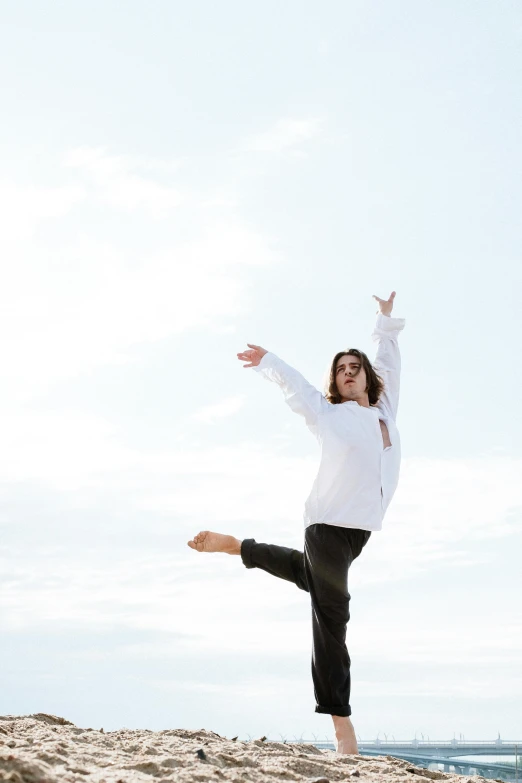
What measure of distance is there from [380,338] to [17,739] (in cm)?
400

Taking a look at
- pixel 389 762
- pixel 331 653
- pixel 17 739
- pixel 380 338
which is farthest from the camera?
pixel 380 338

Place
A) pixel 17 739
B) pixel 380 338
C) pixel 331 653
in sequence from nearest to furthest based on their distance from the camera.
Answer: pixel 17 739
pixel 331 653
pixel 380 338

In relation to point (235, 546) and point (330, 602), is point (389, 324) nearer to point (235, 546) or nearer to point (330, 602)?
point (235, 546)

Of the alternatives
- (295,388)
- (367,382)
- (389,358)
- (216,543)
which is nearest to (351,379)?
(367,382)

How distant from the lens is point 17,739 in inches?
162

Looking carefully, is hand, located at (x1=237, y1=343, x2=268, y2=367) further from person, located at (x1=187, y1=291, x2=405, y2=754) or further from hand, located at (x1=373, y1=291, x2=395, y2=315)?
hand, located at (x1=373, y1=291, x2=395, y2=315)

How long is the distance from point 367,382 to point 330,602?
5.47ft

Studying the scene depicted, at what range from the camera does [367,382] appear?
622 centimetres

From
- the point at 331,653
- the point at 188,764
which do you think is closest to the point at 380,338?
the point at 331,653

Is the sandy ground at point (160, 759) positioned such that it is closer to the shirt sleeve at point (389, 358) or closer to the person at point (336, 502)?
the person at point (336, 502)

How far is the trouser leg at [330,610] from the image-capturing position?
5469mm

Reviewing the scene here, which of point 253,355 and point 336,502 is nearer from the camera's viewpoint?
point 336,502

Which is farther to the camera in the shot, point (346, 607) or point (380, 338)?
point (380, 338)

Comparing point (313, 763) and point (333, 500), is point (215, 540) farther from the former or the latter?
point (313, 763)
